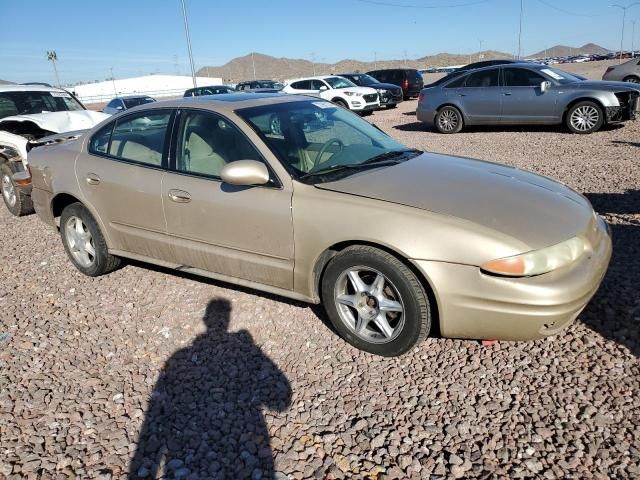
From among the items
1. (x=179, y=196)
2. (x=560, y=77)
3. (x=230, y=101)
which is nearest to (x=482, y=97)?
(x=560, y=77)

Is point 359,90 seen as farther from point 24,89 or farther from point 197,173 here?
point 197,173

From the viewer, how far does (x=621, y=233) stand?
470 cm

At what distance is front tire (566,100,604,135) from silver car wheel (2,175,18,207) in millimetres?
10689

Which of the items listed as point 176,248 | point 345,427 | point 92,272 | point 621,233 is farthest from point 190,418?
point 621,233

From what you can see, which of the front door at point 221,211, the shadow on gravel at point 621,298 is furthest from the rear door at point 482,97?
the front door at point 221,211

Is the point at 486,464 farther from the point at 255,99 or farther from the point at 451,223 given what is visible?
the point at 255,99

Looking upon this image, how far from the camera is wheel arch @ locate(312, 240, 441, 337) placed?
9.23ft

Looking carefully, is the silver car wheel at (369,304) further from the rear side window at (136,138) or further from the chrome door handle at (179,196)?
the rear side window at (136,138)

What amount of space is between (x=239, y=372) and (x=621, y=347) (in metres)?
2.37

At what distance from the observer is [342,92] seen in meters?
18.4

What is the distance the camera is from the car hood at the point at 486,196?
2.79 m

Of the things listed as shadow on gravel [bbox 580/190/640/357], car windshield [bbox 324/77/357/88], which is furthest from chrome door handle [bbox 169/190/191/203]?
car windshield [bbox 324/77/357/88]

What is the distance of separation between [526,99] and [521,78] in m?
0.53

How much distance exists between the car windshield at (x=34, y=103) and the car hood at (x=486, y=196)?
7.20 m
